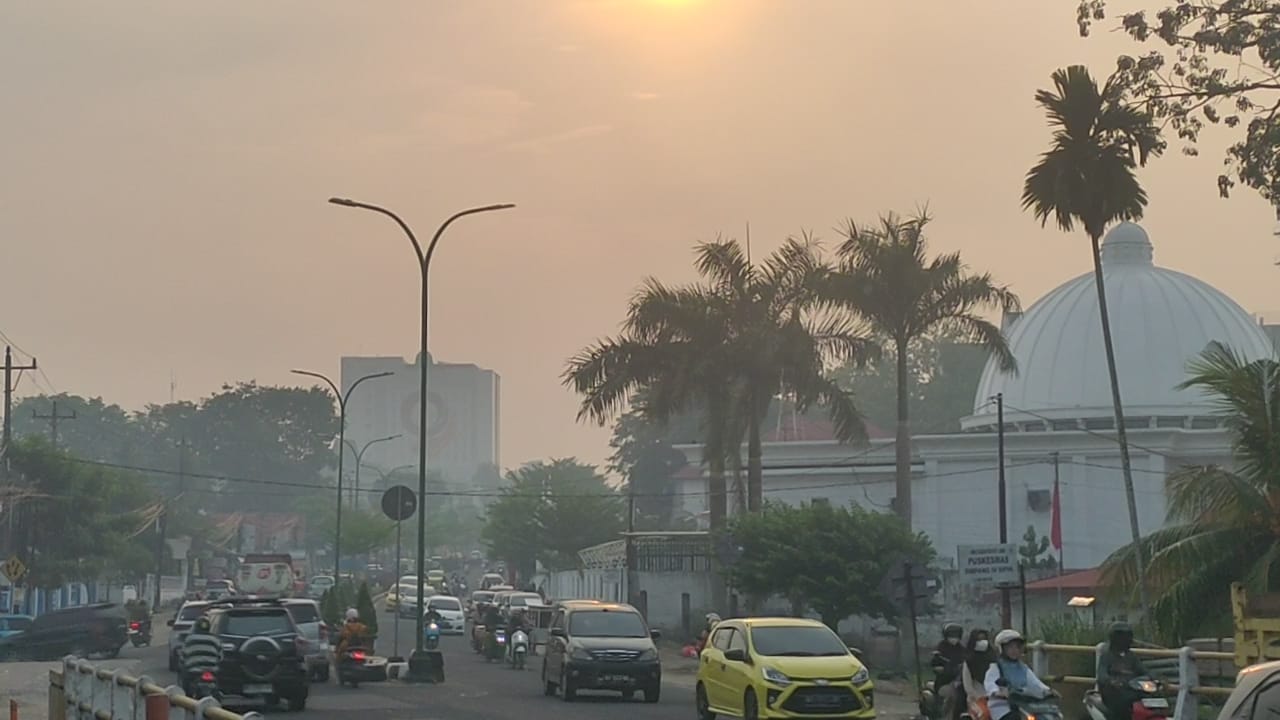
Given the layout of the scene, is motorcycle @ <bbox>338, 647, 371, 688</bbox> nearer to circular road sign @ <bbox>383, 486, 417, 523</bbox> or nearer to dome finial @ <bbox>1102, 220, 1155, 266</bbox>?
circular road sign @ <bbox>383, 486, 417, 523</bbox>

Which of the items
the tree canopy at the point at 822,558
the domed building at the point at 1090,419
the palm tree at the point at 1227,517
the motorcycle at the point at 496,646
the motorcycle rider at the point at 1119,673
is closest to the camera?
the motorcycle rider at the point at 1119,673

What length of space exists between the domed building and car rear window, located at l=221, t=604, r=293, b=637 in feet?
147

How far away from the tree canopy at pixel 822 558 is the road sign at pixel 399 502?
901cm

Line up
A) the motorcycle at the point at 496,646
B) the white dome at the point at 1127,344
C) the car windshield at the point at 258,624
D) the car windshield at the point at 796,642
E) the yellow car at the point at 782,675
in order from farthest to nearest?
1. the white dome at the point at 1127,344
2. the motorcycle at the point at 496,646
3. the car windshield at the point at 258,624
4. the car windshield at the point at 796,642
5. the yellow car at the point at 782,675

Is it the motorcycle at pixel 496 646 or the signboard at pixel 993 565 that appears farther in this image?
the motorcycle at pixel 496 646

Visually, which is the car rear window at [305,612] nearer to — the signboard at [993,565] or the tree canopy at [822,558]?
the signboard at [993,565]

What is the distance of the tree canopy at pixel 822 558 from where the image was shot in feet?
159

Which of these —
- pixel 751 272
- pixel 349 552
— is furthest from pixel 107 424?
pixel 751 272

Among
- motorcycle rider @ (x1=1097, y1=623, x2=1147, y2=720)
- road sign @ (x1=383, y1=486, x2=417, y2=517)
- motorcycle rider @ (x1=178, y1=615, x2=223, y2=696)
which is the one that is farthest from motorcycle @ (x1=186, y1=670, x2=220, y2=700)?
road sign @ (x1=383, y1=486, x2=417, y2=517)

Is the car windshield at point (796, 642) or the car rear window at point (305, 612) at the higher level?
the car rear window at point (305, 612)

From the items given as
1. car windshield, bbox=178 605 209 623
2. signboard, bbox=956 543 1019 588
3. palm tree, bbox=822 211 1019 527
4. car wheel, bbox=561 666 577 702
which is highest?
palm tree, bbox=822 211 1019 527

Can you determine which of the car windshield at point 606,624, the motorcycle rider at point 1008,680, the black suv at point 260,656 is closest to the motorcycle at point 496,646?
the car windshield at point 606,624

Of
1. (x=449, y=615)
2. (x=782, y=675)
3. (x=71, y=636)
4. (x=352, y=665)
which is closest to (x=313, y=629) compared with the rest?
(x=352, y=665)

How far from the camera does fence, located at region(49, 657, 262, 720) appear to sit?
11.3 metres
